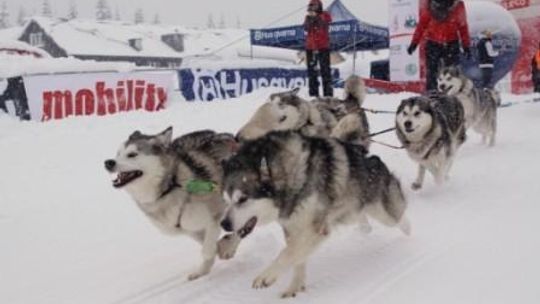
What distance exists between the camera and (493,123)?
286 inches

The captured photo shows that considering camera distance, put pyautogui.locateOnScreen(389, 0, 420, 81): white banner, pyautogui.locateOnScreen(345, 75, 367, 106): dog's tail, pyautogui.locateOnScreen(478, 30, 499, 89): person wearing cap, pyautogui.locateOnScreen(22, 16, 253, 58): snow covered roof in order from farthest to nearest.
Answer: pyautogui.locateOnScreen(22, 16, 253, 58): snow covered roof
pyautogui.locateOnScreen(389, 0, 420, 81): white banner
pyautogui.locateOnScreen(478, 30, 499, 89): person wearing cap
pyautogui.locateOnScreen(345, 75, 367, 106): dog's tail

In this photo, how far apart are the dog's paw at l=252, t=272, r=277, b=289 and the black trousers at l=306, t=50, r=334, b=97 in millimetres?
6403

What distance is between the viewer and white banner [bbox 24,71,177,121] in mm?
7555

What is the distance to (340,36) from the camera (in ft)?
51.4

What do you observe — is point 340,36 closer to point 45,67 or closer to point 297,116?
point 45,67

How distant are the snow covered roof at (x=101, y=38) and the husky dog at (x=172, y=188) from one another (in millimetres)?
31386

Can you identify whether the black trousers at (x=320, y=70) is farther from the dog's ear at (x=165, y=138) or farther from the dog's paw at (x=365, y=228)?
the dog's ear at (x=165, y=138)

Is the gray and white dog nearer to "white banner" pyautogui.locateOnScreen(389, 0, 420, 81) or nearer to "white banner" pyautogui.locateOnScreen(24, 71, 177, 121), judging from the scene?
"white banner" pyautogui.locateOnScreen(24, 71, 177, 121)

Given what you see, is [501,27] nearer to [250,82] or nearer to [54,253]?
[250,82]

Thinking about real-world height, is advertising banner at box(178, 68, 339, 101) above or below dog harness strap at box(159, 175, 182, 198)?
above

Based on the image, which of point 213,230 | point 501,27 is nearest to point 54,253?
point 213,230

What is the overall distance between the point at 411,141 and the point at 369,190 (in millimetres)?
1923

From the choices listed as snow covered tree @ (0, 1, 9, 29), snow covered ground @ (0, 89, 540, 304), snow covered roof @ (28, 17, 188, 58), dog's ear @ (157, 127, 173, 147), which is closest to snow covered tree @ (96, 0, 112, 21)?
snow covered tree @ (0, 1, 9, 29)

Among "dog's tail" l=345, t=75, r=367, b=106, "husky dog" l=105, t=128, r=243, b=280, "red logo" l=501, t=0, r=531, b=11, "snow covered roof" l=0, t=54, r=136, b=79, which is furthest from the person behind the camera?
"red logo" l=501, t=0, r=531, b=11
